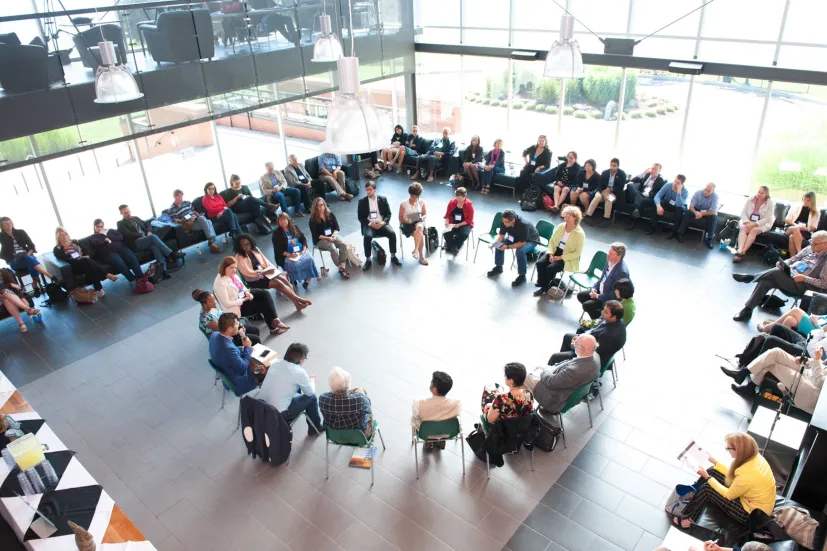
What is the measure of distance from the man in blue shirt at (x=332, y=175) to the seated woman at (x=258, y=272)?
3.88 m

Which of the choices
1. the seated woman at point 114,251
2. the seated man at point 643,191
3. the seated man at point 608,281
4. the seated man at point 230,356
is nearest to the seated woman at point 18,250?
the seated woman at point 114,251

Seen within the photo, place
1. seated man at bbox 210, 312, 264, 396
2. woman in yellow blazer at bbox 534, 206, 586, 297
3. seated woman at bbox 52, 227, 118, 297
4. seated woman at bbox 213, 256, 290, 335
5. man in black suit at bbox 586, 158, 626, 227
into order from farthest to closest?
man in black suit at bbox 586, 158, 626, 227
seated woman at bbox 52, 227, 118, 297
woman in yellow blazer at bbox 534, 206, 586, 297
seated woman at bbox 213, 256, 290, 335
seated man at bbox 210, 312, 264, 396

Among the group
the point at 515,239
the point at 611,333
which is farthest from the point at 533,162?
the point at 611,333

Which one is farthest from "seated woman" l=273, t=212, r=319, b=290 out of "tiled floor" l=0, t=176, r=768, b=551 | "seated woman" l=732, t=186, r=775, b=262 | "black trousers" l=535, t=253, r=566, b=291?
"seated woman" l=732, t=186, r=775, b=262

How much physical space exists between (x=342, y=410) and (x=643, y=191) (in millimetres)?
7572

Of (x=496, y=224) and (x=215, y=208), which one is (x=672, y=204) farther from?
(x=215, y=208)

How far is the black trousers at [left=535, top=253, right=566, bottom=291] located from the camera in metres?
8.34

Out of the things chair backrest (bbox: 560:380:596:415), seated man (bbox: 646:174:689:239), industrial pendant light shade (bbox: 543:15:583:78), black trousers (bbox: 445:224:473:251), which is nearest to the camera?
chair backrest (bbox: 560:380:596:415)

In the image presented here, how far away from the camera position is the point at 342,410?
525cm

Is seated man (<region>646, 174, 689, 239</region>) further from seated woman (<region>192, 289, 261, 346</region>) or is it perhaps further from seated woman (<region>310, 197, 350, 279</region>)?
seated woman (<region>192, 289, 261, 346</region>)

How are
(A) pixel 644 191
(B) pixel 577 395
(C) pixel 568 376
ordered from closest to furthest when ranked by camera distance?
1. (C) pixel 568 376
2. (B) pixel 577 395
3. (A) pixel 644 191

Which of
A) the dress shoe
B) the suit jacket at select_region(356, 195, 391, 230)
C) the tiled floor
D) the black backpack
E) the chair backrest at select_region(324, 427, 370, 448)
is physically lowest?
the tiled floor

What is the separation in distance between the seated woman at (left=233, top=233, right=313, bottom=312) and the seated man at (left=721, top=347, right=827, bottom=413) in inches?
220

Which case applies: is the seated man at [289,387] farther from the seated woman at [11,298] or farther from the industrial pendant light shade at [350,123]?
the seated woman at [11,298]
